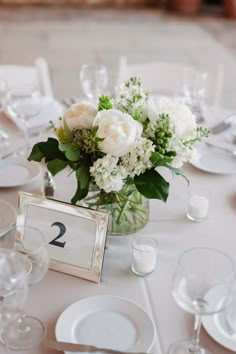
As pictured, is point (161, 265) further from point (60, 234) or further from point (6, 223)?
point (6, 223)

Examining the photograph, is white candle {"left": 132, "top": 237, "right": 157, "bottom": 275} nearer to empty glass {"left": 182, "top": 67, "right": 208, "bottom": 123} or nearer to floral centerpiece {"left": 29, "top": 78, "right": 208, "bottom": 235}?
floral centerpiece {"left": 29, "top": 78, "right": 208, "bottom": 235}

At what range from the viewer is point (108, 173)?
1.09 metres

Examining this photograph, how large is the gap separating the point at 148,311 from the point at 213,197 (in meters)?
0.54

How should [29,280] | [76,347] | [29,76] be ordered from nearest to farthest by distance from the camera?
[76,347] < [29,280] < [29,76]

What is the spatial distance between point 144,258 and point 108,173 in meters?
0.23

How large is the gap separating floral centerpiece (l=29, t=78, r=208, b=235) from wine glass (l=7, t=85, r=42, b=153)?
0.72 meters

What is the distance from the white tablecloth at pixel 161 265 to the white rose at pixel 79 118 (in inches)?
13.1

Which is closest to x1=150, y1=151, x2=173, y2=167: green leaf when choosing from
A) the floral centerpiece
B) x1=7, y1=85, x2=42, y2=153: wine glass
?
the floral centerpiece

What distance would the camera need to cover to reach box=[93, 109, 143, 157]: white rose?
105 centimetres

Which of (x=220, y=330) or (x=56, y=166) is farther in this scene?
(x=56, y=166)

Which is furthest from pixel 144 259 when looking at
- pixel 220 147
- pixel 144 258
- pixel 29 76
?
pixel 29 76

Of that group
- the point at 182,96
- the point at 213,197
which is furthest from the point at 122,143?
the point at 182,96

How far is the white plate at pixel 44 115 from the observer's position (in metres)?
1.91

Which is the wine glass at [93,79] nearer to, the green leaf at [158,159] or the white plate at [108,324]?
the green leaf at [158,159]
